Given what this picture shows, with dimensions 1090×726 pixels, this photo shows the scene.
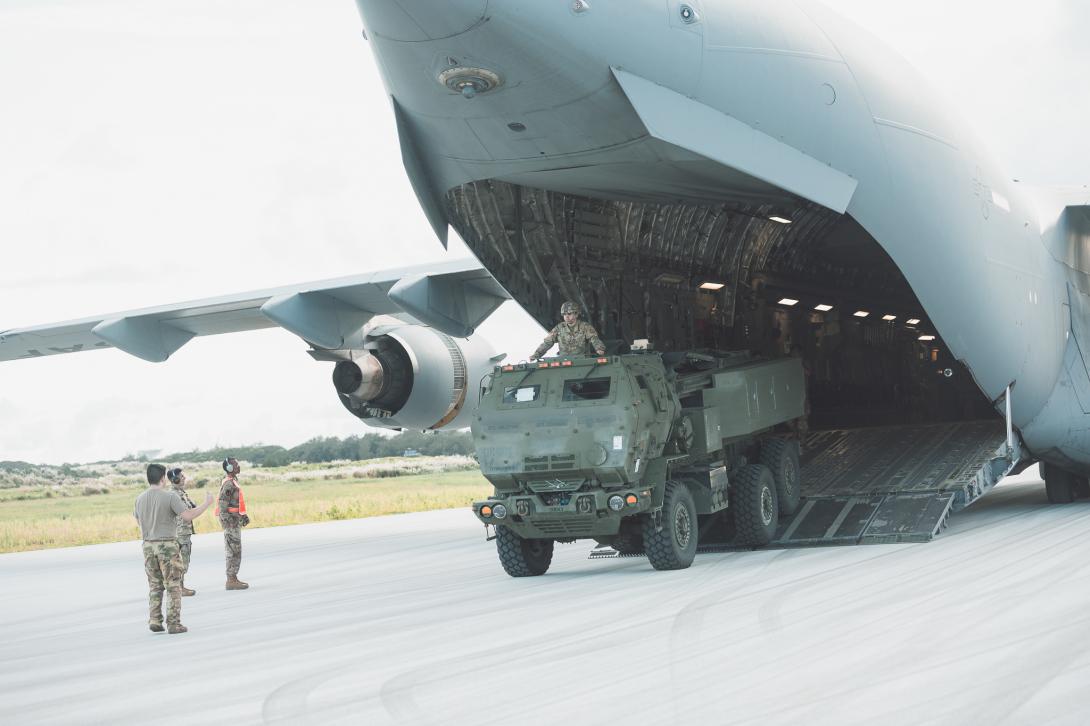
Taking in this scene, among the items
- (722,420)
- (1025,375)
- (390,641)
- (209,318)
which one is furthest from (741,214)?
(209,318)

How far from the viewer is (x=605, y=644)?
6680 millimetres

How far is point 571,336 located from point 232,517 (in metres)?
3.80

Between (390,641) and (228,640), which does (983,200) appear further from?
(228,640)

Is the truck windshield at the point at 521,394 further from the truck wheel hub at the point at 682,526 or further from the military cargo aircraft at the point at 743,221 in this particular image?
the truck wheel hub at the point at 682,526

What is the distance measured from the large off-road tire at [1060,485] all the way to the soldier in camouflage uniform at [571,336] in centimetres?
710

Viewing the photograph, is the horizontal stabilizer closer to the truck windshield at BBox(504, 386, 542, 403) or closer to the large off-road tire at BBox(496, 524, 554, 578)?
the truck windshield at BBox(504, 386, 542, 403)

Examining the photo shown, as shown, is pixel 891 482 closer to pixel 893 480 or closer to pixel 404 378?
pixel 893 480

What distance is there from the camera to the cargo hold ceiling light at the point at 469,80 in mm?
8242

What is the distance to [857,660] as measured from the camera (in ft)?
18.8

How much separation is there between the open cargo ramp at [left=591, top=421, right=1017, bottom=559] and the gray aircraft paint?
80cm

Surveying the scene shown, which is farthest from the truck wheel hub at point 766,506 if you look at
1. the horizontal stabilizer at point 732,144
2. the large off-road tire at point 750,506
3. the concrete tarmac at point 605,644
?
the horizontal stabilizer at point 732,144

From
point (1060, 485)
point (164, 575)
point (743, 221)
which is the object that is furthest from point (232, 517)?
point (1060, 485)

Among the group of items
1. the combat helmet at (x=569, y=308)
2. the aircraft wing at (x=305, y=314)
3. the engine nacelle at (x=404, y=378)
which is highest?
the aircraft wing at (x=305, y=314)

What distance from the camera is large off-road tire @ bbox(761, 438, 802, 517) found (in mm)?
12094
